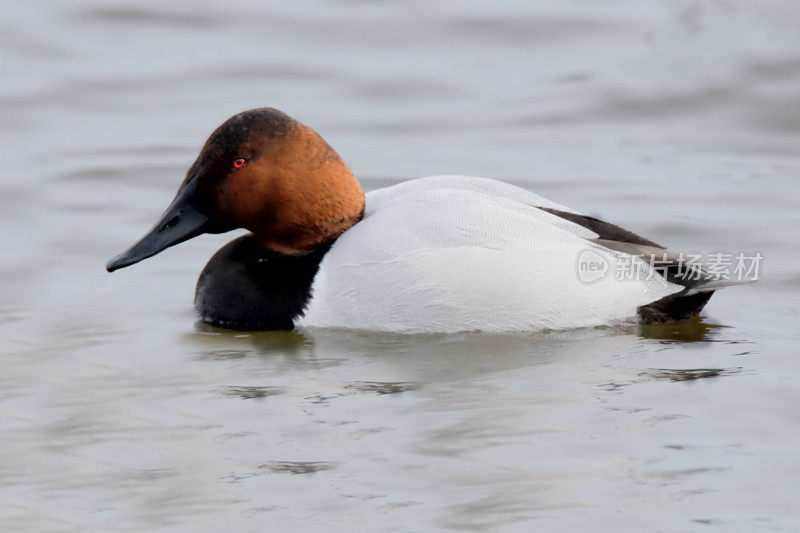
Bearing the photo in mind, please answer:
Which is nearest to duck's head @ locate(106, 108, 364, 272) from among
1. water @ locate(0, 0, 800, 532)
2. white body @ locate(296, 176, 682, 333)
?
white body @ locate(296, 176, 682, 333)

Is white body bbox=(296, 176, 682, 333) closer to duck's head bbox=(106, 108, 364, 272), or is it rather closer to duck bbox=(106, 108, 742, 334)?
duck bbox=(106, 108, 742, 334)

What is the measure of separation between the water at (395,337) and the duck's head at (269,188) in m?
0.47

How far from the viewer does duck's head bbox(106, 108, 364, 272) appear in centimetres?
582

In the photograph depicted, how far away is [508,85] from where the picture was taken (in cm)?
1029

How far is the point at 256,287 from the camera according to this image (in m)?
5.89

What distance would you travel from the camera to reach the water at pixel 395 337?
423cm

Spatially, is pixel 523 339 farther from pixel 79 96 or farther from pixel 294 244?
pixel 79 96

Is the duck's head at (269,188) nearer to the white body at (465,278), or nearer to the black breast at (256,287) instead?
the black breast at (256,287)

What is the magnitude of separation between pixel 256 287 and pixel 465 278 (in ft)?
3.20

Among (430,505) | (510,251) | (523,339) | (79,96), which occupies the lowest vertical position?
(430,505)

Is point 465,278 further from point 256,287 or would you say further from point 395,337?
point 256,287

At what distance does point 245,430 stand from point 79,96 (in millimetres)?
6019

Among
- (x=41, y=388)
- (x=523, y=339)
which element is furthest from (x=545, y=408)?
(x=41, y=388)

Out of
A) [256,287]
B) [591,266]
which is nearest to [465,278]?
[591,266]
